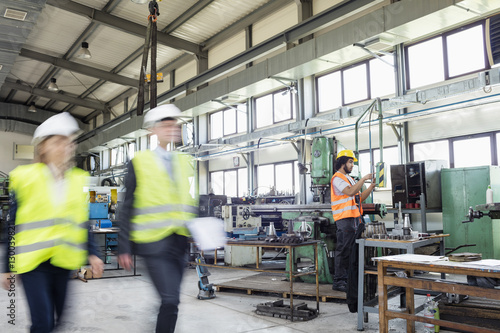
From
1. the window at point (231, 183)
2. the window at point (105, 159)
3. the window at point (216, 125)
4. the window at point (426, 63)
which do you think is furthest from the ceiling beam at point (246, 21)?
the window at point (105, 159)

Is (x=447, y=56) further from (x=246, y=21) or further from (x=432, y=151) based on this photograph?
(x=246, y=21)

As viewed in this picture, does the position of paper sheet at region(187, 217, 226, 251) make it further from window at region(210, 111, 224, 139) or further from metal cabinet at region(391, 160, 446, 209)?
window at region(210, 111, 224, 139)

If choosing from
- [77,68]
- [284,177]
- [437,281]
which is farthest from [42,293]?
[77,68]

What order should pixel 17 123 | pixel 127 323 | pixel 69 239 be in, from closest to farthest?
pixel 69 239 < pixel 127 323 < pixel 17 123

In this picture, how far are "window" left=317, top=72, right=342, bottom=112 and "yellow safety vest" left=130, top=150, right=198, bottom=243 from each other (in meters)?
6.78

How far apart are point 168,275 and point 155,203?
35 centimetres

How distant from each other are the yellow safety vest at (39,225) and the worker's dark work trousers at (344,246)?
9.48 ft

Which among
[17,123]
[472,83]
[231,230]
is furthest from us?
[17,123]

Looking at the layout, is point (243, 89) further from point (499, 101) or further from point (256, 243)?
point (256, 243)

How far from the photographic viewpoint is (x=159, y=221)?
6.66 ft

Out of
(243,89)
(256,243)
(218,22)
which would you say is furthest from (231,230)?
(218,22)

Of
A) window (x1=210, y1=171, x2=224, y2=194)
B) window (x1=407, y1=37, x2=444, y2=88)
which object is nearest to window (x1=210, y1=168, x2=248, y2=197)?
window (x1=210, y1=171, x2=224, y2=194)

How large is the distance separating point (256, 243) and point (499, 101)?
13.4 feet

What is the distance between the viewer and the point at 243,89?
8.33 m
